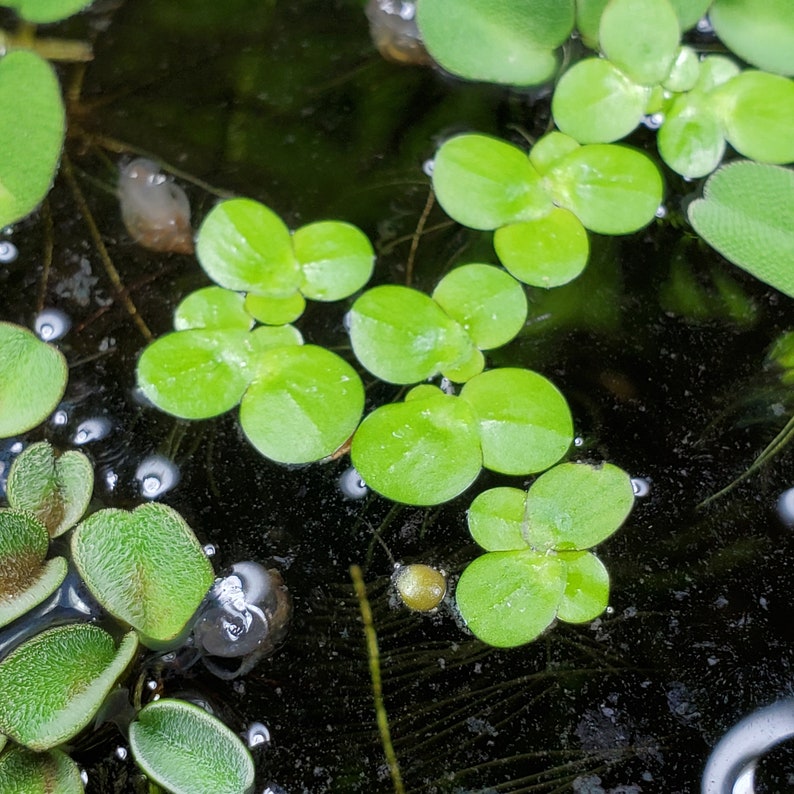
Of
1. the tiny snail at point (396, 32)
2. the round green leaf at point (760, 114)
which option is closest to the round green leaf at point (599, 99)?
the round green leaf at point (760, 114)

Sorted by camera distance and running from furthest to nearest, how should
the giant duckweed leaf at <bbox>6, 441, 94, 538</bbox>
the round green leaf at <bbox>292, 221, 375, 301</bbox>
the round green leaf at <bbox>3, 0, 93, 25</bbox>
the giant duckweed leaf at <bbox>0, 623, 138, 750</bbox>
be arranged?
the round green leaf at <bbox>3, 0, 93, 25</bbox>, the round green leaf at <bbox>292, 221, 375, 301</bbox>, the giant duckweed leaf at <bbox>6, 441, 94, 538</bbox>, the giant duckweed leaf at <bbox>0, 623, 138, 750</bbox>

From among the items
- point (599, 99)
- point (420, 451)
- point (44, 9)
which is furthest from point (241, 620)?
point (44, 9)

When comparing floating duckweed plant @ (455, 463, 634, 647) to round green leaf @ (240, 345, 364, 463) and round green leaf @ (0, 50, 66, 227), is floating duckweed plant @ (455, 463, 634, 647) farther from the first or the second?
round green leaf @ (0, 50, 66, 227)

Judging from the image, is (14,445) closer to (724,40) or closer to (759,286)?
(759,286)

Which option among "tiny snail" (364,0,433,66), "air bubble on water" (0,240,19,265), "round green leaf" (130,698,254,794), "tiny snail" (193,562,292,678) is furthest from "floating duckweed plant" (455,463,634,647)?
"air bubble on water" (0,240,19,265)

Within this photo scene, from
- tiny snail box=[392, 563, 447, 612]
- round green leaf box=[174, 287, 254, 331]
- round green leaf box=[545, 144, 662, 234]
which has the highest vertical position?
round green leaf box=[545, 144, 662, 234]

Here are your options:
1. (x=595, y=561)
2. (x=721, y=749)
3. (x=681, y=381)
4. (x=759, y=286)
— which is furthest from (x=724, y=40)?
(x=721, y=749)

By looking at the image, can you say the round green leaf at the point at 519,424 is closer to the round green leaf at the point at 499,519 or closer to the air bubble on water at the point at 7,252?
the round green leaf at the point at 499,519
